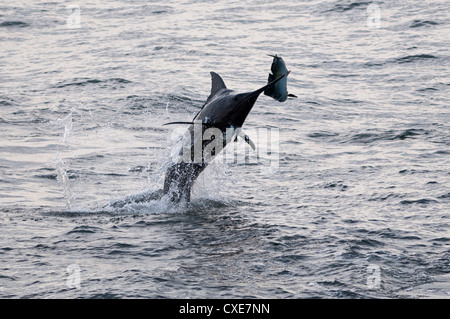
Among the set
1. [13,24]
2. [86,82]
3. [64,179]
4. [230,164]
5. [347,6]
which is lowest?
[64,179]

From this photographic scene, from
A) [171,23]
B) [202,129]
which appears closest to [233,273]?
[202,129]

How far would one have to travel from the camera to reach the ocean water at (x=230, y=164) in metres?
8.53

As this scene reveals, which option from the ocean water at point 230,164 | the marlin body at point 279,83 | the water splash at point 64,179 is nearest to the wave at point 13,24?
the ocean water at point 230,164

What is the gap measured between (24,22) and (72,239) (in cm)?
1738

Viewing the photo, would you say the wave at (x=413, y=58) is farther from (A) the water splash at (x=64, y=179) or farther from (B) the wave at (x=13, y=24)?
(B) the wave at (x=13, y=24)

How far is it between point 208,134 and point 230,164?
3513mm

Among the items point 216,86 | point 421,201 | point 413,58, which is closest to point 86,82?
point 413,58

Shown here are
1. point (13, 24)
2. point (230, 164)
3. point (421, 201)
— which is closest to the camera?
point (421, 201)

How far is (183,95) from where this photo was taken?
1795 centimetres

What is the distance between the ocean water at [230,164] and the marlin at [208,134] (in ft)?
1.20

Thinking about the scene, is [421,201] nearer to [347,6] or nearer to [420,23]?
[420,23]

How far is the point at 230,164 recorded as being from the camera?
13336mm

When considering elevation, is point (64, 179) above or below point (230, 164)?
below

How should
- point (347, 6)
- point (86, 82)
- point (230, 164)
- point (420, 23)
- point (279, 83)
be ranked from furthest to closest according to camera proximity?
point (347, 6)
point (420, 23)
point (86, 82)
point (230, 164)
point (279, 83)
